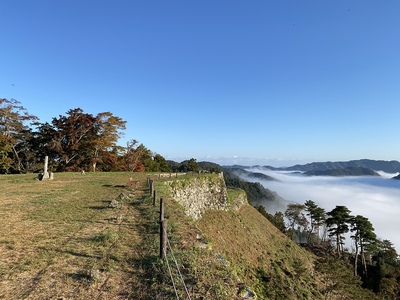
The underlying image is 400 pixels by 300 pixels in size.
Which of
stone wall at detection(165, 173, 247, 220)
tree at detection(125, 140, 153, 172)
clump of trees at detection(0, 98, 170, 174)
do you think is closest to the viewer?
stone wall at detection(165, 173, 247, 220)

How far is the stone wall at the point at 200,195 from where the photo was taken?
23.5 metres

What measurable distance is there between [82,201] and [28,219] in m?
4.01

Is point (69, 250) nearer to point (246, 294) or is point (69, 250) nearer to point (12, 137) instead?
point (246, 294)

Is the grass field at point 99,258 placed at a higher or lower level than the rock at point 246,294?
higher

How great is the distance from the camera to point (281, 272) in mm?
20984

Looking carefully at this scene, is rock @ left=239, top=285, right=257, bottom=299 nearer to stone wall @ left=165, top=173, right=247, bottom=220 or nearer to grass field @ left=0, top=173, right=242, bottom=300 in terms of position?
grass field @ left=0, top=173, right=242, bottom=300

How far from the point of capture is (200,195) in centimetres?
2822

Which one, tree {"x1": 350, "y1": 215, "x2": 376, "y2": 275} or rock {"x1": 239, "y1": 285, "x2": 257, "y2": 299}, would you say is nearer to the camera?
rock {"x1": 239, "y1": 285, "x2": 257, "y2": 299}

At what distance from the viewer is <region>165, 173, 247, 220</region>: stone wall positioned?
77.2 ft

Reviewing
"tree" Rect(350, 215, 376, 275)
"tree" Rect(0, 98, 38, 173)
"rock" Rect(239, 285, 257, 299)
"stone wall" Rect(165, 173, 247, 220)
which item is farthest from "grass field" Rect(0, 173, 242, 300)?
"tree" Rect(350, 215, 376, 275)

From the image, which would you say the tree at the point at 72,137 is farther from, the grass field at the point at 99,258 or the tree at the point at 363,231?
the tree at the point at 363,231

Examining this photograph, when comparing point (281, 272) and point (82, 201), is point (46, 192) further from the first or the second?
point (281, 272)

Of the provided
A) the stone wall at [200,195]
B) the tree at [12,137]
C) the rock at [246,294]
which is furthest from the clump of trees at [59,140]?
the rock at [246,294]

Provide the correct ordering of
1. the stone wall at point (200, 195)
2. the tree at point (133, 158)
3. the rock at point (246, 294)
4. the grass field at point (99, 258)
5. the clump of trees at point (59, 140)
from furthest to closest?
the tree at point (133, 158), the clump of trees at point (59, 140), the stone wall at point (200, 195), the rock at point (246, 294), the grass field at point (99, 258)
